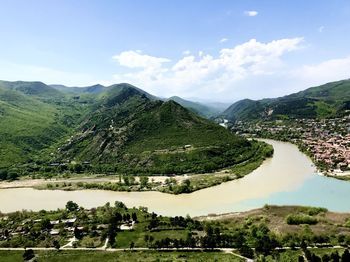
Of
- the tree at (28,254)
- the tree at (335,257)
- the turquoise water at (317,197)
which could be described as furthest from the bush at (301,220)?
the tree at (28,254)

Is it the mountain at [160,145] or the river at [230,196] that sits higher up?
the mountain at [160,145]

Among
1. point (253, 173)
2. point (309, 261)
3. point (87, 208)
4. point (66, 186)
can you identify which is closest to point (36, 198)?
point (66, 186)

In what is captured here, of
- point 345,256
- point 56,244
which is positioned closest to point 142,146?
point 56,244

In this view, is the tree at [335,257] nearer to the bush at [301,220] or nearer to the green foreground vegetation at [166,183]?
the bush at [301,220]

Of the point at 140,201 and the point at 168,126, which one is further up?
the point at 168,126

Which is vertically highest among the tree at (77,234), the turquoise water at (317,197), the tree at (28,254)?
the tree at (77,234)

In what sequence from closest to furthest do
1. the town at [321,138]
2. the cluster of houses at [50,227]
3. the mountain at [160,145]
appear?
1. the cluster of houses at [50,227]
2. the town at [321,138]
3. the mountain at [160,145]

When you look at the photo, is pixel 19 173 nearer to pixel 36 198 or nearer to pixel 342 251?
pixel 36 198
